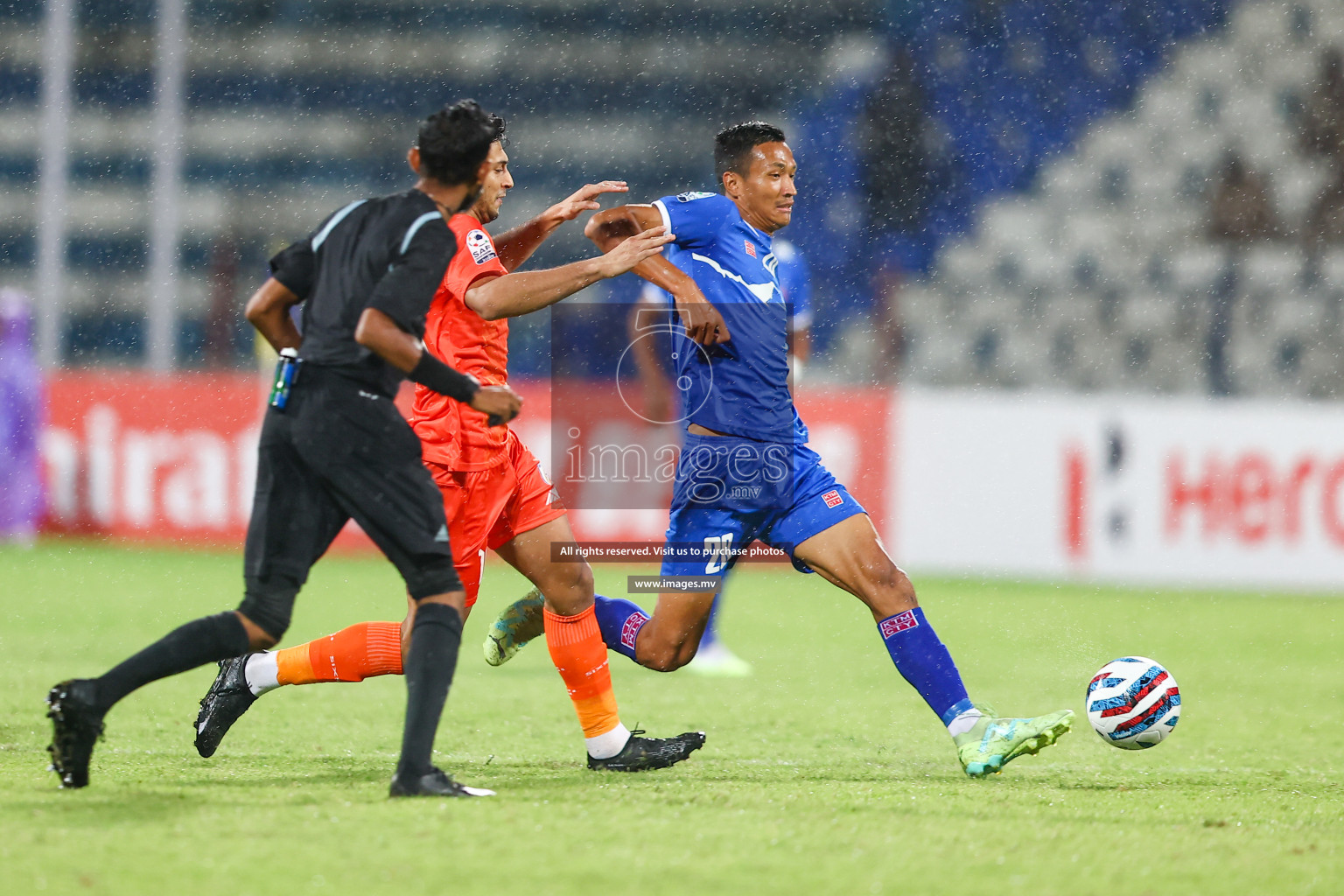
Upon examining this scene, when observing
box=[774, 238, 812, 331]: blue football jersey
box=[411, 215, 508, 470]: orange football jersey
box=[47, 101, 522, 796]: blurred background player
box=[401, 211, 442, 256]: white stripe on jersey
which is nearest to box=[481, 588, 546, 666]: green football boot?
box=[411, 215, 508, 470]: orange football jersey

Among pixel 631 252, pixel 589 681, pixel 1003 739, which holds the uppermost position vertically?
pixel 631 252

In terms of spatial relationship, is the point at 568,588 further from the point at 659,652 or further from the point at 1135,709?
the point at 1135,709

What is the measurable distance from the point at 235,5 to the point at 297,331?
17508 millimetres

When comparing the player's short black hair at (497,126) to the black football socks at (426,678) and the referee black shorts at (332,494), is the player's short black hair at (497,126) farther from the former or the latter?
the black football socks at (426,678)

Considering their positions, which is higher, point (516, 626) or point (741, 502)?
point (741, 502)

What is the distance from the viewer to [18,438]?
41.1 ft

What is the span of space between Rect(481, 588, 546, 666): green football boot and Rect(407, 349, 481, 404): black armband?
58.1 inches

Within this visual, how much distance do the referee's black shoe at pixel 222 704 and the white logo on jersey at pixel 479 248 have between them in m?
1.57

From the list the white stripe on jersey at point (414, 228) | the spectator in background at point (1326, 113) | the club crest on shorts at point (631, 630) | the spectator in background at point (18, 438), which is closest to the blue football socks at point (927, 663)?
the club crest on shorts at point (631, 630)

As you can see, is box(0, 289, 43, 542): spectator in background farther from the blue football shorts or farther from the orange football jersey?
the blue football shorts

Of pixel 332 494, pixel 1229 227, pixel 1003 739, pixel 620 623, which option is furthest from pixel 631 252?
pixel 1229 227

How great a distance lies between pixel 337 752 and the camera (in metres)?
5.13

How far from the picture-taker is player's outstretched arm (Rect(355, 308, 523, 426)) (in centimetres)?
395

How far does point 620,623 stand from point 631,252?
1.38 meters
